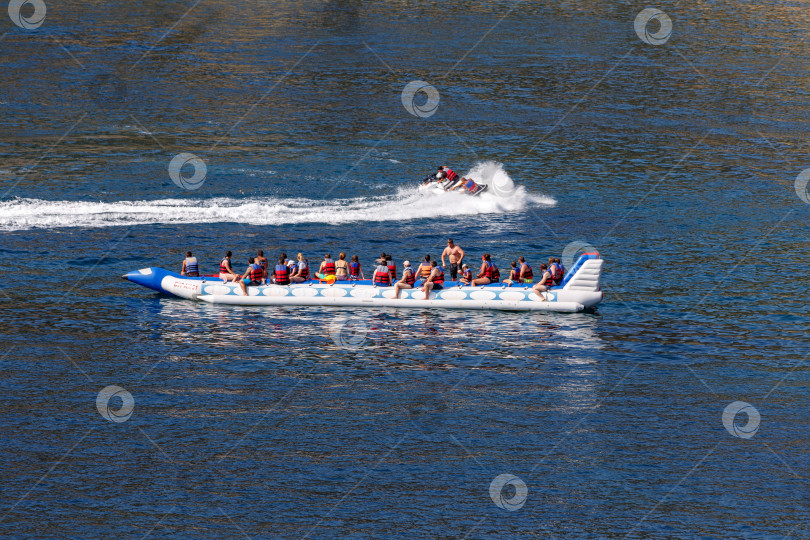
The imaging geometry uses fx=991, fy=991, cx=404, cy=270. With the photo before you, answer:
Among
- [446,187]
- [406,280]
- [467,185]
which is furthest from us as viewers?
[446,187]

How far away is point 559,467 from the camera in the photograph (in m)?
32.8

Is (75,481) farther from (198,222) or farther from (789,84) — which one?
(789,84)

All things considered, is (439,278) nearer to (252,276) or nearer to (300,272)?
(300,272)

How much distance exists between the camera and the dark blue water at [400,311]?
103 ft

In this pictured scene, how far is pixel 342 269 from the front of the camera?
4762 centimetres

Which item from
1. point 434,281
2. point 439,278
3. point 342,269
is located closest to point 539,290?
point 439,278

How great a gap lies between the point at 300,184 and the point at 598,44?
50282mm

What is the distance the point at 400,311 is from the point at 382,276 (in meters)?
1.86

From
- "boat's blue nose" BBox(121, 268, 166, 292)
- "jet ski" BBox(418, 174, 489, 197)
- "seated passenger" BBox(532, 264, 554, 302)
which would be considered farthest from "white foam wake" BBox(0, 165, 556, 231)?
"seated passenger" BBox(532, 264, 554, 302)

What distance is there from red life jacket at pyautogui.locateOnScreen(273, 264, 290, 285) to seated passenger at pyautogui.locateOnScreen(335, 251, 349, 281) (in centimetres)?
234

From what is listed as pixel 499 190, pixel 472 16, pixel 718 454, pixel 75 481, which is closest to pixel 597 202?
pixel 499 190

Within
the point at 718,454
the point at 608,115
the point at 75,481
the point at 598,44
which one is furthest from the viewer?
the point at 598,44

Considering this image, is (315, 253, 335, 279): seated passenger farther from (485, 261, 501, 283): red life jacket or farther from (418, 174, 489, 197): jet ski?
(418, 174, 489, 197): jet ski

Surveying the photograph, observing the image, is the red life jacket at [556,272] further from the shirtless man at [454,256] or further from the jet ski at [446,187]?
the jet ski at [446,187]
